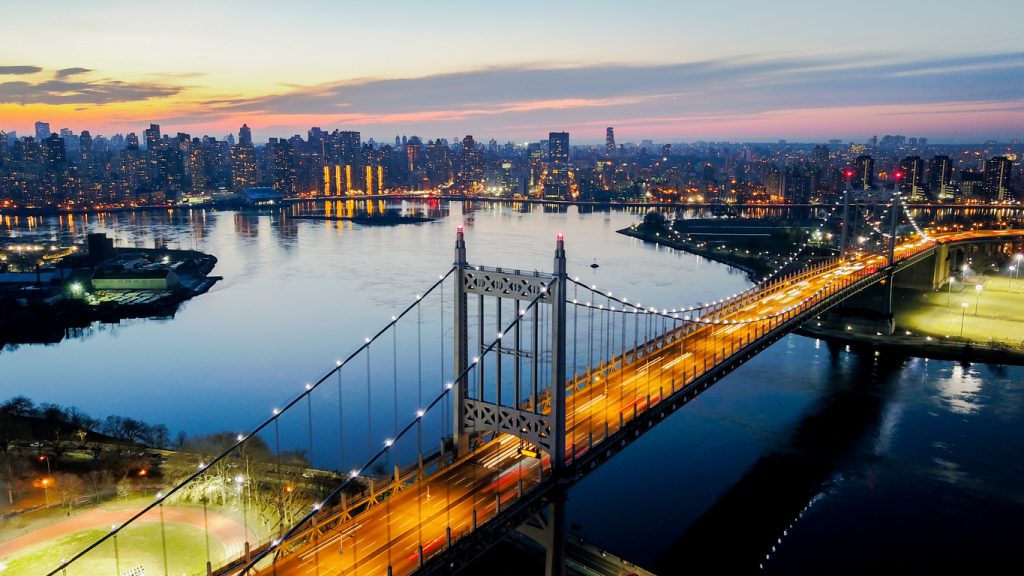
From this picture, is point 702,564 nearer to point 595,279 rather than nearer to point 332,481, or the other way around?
point 332,481

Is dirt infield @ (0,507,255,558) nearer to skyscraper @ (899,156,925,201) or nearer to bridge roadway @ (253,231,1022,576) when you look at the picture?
bridge roadway @ (253,231,1022,576)

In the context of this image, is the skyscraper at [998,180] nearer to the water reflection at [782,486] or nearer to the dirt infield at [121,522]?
the water reflection at [782,486]

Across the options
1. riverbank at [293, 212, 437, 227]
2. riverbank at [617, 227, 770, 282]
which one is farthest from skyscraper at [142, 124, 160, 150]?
riverbank at [617, 227, 770, 282]

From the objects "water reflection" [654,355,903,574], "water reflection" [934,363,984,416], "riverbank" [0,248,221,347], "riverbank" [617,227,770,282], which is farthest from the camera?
"riverbank" [617,227,770,282]

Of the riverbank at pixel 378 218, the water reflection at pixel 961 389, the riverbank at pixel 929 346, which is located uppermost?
the riverbank at pixel 378 218

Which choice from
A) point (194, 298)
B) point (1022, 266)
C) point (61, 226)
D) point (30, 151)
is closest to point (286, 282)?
point (194, 298)

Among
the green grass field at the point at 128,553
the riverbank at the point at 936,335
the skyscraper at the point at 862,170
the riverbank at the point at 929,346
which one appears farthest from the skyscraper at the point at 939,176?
the green grass field at the point at 128,553

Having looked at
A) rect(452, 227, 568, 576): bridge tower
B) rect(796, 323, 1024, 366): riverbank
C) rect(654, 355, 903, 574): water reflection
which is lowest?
rect(654, 355, 903, 574): water reflection
